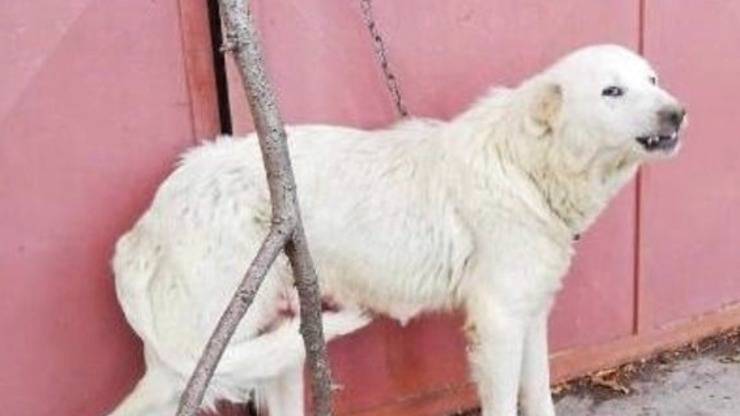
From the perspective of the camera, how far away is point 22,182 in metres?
3.21

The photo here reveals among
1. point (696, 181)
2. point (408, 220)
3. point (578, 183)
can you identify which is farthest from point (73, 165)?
point (696, 181)

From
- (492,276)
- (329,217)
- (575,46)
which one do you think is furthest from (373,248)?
(575,46)

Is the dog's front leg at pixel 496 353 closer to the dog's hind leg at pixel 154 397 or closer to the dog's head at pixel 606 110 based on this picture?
the dog's head at pixel 606 110

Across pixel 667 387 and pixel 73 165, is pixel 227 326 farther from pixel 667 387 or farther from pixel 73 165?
pixel 667 387

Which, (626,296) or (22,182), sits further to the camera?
(626,296)

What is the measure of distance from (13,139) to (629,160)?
1.79 meters

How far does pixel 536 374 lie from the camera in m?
3.81

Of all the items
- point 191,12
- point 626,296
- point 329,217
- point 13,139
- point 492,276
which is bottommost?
point 626,296

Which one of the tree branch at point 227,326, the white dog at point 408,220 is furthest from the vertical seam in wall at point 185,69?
the tree branch at point 227,326

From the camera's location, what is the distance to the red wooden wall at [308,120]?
10.5ft

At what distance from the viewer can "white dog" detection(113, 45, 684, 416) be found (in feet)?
10.4

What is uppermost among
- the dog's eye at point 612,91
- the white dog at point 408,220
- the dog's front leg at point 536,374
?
the dog's eye at point 612,91

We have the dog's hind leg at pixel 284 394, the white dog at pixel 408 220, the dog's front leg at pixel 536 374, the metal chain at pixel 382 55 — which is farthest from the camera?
the dog's front leg at pixel 536 374

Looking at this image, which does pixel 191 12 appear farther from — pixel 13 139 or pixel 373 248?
pixel 373 248
